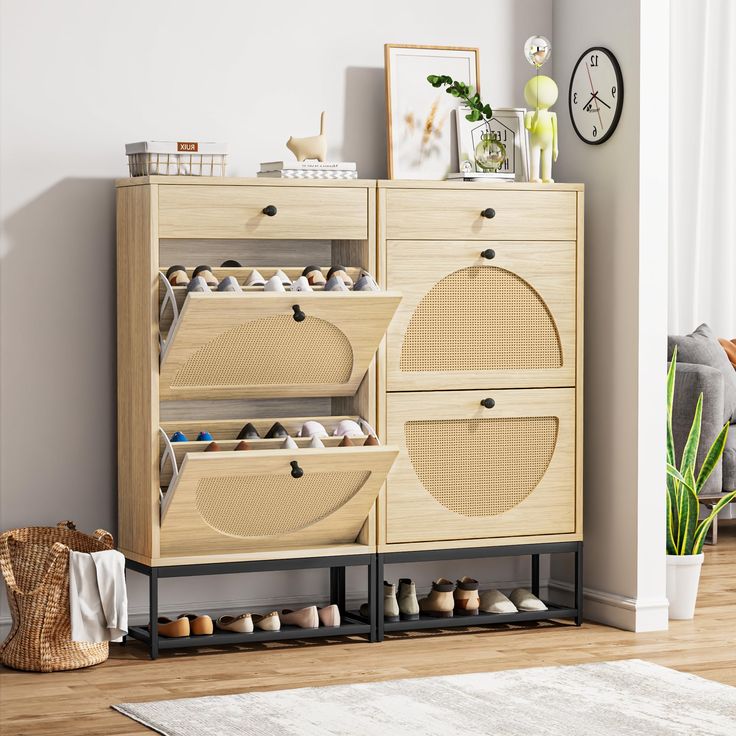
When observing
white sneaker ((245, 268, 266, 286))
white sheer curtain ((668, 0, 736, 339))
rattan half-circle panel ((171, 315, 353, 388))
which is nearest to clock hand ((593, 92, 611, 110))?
rattan half-circle panel ((171, 315, 353, 388))

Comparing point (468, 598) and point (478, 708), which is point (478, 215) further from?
point (478, 708)

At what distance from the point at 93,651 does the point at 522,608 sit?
1.32 meters

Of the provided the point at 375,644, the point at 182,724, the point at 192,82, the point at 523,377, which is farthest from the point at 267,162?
the point at 182,724

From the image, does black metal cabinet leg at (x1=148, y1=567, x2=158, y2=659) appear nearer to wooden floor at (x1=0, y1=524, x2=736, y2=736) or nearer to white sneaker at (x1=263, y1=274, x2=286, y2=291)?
wooden floor at (x1=0, y1=524, x2=736, y2=736)

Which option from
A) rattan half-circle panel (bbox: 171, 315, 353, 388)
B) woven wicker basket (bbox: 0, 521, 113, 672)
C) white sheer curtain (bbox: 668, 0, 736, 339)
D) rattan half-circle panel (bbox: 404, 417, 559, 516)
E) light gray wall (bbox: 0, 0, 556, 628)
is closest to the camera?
woven wicker basket (bbox: 0, 521, 113, 672)

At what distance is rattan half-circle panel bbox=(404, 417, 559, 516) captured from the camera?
12.6ft

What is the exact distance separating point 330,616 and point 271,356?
0.78 metres

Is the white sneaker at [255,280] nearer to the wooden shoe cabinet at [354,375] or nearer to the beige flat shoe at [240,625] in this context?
the wooden shoe cabinet at [354,375]

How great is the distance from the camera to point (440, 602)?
388 centimetres

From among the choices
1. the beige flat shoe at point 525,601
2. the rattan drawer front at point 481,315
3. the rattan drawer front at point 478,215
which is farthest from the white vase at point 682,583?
the rattan drawer front at point 478,215

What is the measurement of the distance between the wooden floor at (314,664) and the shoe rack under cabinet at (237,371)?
278 mm

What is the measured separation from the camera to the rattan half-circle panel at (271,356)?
3.48 meters

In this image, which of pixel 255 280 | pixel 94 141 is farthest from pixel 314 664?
pixel 94 141

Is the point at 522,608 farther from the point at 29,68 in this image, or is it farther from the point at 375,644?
the point at 29,68
